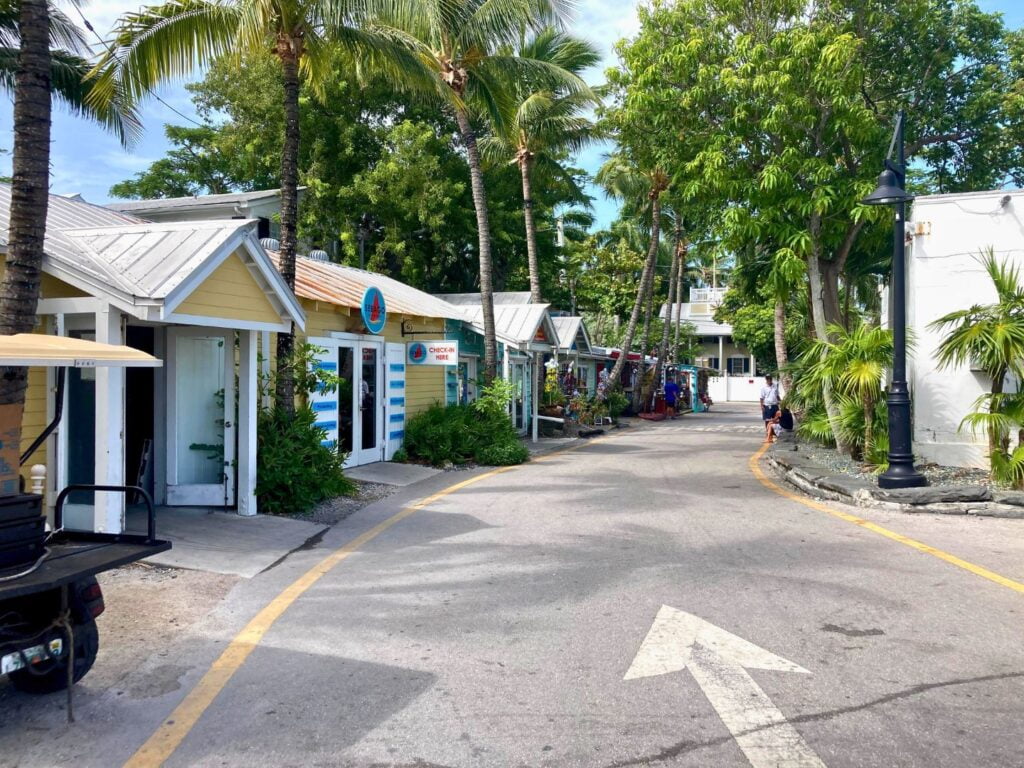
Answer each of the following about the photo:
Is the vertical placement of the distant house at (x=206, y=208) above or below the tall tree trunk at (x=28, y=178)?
above

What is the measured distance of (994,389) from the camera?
453 inches

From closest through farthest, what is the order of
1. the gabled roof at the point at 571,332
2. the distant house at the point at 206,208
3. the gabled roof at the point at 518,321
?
the distant house at the point at 206,208, the gabled roof at the point at 518,321, the gabled roof at the point at 571,332

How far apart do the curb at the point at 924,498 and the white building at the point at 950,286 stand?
7.04 feet

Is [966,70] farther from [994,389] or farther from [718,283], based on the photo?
[718,283]

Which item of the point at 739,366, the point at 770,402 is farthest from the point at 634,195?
the point at 739,366

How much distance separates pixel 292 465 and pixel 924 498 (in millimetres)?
8097

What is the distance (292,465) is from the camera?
10.4 meters

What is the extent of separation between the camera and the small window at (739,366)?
54719mm

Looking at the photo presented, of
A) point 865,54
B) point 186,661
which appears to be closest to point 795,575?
point 186,661

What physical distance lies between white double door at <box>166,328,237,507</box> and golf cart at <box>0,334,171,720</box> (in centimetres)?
539

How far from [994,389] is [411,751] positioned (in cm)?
1059

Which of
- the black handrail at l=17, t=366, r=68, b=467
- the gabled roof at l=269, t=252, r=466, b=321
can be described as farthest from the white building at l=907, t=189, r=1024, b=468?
the black handrail at l=17, t=366, r=68, b=467

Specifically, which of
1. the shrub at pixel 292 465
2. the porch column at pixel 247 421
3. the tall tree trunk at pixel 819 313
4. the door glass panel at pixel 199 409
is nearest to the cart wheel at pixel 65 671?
the porch column at pixel 247 421

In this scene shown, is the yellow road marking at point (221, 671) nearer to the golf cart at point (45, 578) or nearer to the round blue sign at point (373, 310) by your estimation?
the golf cart at point (45, 578)
